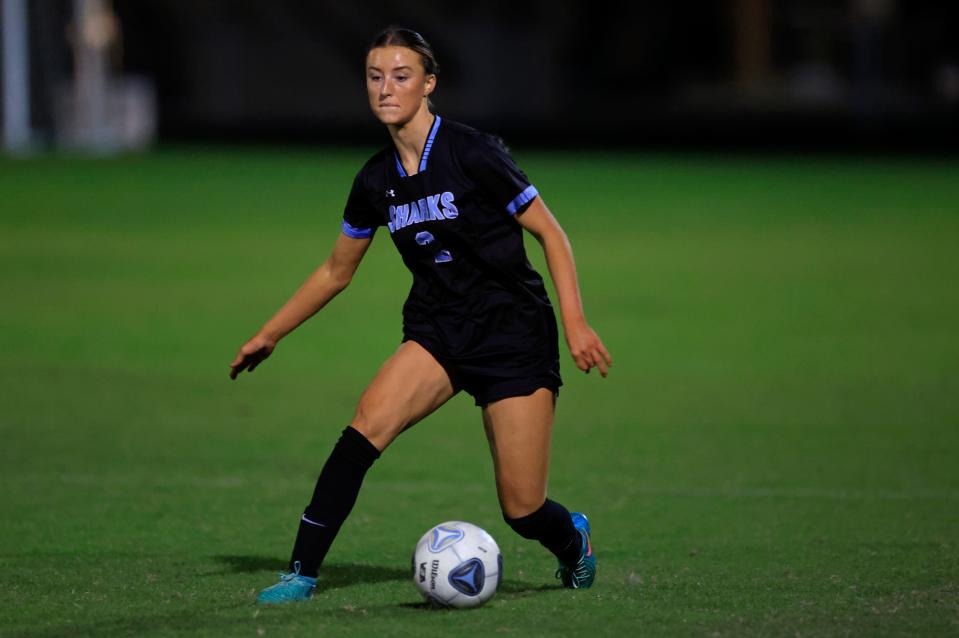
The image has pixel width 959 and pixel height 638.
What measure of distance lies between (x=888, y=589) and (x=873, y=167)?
92.3 ft

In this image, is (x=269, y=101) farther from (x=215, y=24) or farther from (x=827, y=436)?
(x=827, y=436)

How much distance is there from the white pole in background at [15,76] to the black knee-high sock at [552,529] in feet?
97.9

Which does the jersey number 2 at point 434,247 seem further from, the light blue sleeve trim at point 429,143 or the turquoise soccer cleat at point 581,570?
the turquoise soccer cleat at point 581,570

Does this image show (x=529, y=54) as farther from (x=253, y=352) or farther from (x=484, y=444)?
(x=253, y=352)

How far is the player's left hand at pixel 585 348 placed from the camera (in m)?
5.79

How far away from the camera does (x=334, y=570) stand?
6762 mm

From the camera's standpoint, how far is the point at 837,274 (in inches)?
726

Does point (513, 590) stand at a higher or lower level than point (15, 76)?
lower

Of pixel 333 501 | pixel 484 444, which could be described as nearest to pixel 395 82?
pixel 333 501

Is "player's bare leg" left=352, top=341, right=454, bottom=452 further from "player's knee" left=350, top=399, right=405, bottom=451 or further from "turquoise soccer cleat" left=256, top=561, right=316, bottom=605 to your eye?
"turquoise soccer cleat" left=256, top=561, right=316, bottom=605

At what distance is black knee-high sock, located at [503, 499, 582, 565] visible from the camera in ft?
20.2

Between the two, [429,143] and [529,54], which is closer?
[429,143]

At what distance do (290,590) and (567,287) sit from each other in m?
1.50

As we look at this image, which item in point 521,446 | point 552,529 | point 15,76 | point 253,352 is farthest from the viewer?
point 15,76
